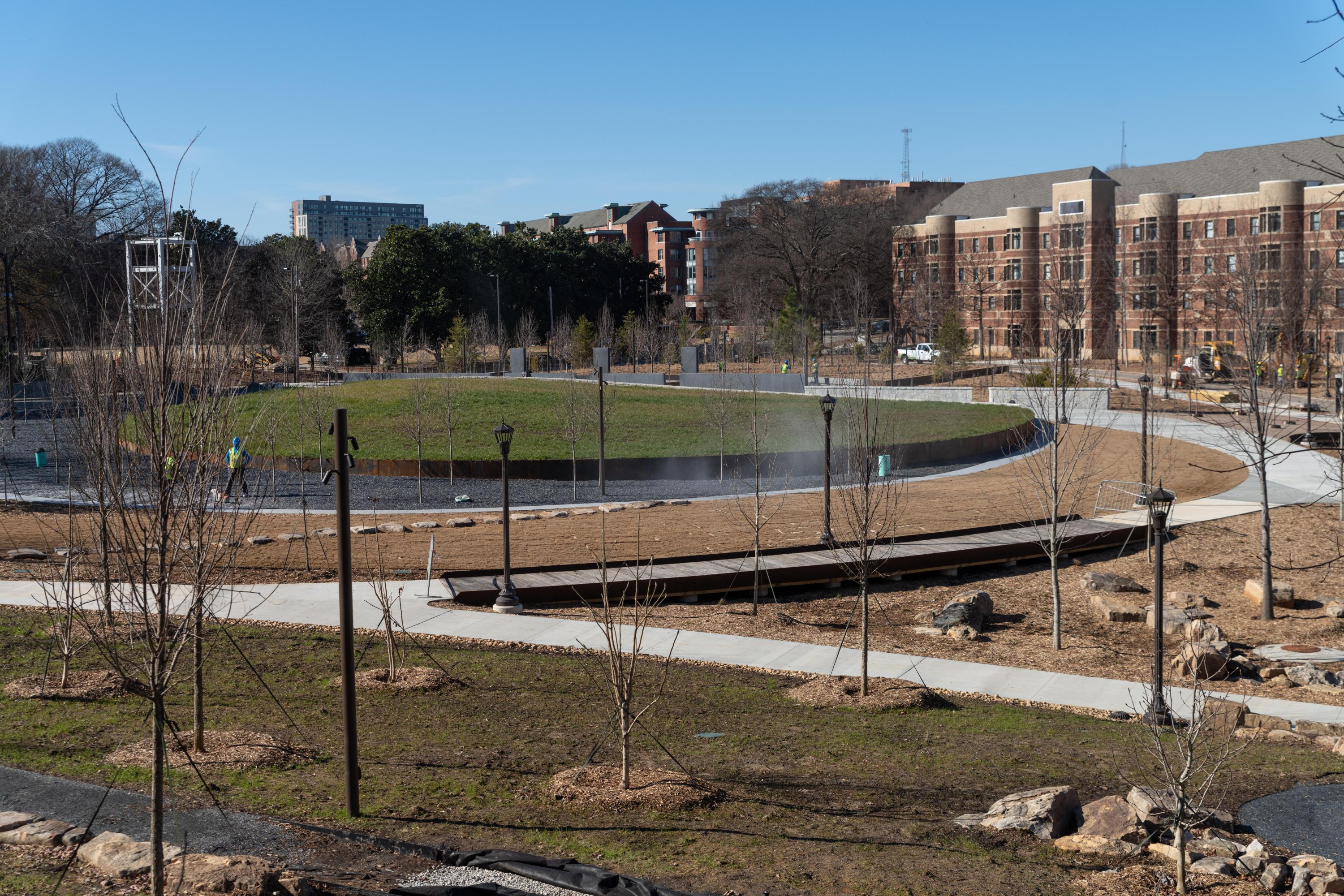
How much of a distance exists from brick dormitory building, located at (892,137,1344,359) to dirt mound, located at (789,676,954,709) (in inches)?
1640

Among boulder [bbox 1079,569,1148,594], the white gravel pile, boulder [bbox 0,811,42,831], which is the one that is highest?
boulder [bbox 0,811,42,831]

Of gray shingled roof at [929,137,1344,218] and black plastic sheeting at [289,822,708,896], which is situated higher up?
gray shingled roof at [929,137,1344,218]

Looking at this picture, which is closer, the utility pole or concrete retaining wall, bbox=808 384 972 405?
the utility pole

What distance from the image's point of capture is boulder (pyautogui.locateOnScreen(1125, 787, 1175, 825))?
8414 millimetres

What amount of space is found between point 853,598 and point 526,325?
59293 mm

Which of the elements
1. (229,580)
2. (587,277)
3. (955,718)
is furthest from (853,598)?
(587,277)

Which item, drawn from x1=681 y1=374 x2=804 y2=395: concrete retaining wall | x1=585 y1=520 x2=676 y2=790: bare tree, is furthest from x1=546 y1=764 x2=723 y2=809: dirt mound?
x1=681 y1=374 x2=804 y2=395: concrete retaining wall

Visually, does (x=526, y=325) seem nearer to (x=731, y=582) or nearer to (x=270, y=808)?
(x=731, y=582)

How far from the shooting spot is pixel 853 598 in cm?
1925

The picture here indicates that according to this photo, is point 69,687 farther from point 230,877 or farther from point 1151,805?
point 1151,805

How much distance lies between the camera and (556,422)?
4172 cm

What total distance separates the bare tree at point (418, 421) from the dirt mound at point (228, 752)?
760 inches

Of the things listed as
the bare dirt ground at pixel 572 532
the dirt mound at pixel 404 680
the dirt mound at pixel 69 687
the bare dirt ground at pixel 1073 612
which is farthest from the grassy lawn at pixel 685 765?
the bare dirt ground at pixel 572 532

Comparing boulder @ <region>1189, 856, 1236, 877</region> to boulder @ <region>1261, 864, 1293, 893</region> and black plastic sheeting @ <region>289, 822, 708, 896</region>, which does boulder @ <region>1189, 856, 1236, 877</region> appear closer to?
boulder @ <region>1261, 864, 1293, 893</region>
